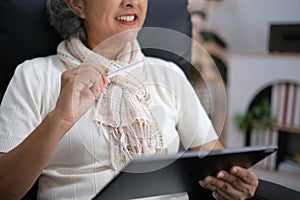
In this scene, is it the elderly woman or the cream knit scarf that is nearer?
the elderly woman

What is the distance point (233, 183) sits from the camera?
2.65 ft

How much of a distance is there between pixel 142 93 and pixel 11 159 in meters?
0.34

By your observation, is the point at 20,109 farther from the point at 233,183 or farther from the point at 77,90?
the point at 233,183

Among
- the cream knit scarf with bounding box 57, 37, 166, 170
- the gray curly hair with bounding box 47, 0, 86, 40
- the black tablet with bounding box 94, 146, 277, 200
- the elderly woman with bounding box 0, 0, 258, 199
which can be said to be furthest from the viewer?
the gray curly hair with bounding box 47, 0, 86, 40

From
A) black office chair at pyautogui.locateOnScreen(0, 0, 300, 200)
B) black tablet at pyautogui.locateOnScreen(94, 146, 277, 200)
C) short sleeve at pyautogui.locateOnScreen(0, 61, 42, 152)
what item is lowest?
black tablet at pyautogui.locateOnScreen(94, 146, 277, 200)

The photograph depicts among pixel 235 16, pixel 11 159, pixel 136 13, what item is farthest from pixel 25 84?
pixel 235 16

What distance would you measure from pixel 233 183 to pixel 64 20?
585 mm

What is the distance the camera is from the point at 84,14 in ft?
3.24

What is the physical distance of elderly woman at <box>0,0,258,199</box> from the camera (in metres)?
0.77

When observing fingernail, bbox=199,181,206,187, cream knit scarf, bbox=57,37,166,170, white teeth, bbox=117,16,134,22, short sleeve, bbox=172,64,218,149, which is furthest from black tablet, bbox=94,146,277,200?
white teeth, bbox=117,16,134,22

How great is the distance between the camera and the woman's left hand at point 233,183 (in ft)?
2.55

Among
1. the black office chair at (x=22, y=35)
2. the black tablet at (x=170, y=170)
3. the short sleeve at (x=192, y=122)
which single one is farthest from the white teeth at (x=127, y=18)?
the black tablet at (x=170, y=170)

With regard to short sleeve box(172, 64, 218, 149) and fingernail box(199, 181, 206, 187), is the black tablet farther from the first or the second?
short sleeve box(172, 64, 218, 149)

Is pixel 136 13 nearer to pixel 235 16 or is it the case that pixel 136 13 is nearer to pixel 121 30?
pixel 121 30
